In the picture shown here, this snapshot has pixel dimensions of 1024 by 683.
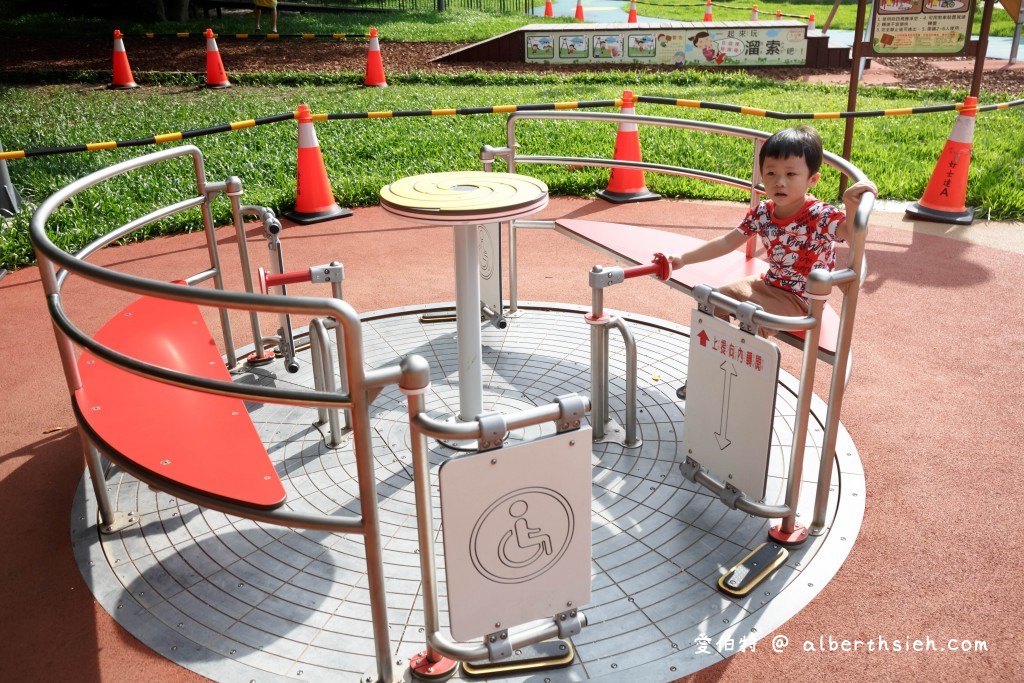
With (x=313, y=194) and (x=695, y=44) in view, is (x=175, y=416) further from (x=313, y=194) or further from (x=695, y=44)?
(x=695, y=44)

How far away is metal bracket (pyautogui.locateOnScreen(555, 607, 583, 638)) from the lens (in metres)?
2.56

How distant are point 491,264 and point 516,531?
2.85 meters

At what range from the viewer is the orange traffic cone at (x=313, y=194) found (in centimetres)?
745

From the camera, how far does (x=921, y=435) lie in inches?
157

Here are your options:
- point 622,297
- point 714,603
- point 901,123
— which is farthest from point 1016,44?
point 714,603

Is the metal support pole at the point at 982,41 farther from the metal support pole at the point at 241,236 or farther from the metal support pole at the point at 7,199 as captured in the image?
the metal support pole at the point at 7,199

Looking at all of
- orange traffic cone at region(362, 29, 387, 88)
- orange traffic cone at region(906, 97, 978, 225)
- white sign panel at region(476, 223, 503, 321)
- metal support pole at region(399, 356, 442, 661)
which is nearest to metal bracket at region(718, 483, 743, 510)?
metal support pole at region(399, 356, 442, 661)

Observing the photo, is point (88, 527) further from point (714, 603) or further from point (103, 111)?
point (103, 111)

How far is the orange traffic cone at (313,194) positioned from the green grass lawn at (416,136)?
30cm

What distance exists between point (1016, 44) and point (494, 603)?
18.0 metres

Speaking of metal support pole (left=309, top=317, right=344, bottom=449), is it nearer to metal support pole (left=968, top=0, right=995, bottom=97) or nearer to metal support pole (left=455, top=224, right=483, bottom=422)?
metal support pole (left=455, top=224, right=483, bottom=422)

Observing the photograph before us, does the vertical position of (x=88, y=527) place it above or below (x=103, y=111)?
below

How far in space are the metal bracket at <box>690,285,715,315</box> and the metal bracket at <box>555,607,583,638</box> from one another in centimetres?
118

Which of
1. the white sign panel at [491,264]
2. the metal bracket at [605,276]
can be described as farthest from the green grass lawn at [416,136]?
the metal bracket at [605,276]
